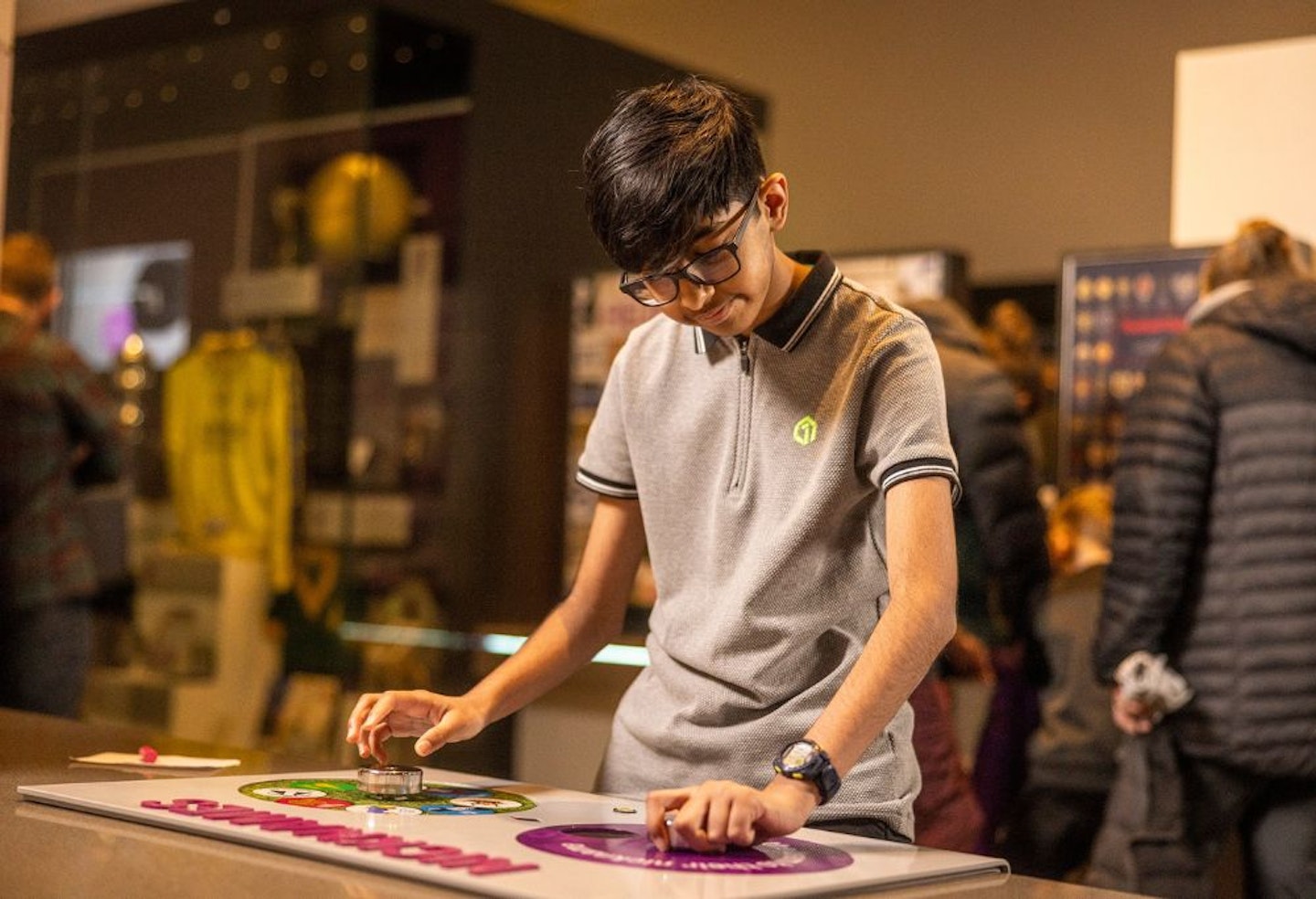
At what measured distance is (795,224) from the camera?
23.1 ft

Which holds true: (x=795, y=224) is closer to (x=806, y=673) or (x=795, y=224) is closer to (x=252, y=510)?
(x=252, y=510)

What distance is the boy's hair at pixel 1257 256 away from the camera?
3227 millimetres

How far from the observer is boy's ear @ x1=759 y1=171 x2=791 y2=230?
1.59 metres

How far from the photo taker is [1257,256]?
10.6ft

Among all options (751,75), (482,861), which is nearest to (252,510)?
(751,75)

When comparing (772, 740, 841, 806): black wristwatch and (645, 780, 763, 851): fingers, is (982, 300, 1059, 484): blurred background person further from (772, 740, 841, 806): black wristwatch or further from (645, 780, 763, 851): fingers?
(645, 780, 763, 851): fingers

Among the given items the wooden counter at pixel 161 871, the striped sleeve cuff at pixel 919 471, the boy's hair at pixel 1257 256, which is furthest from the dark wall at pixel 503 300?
the striped sleeve cuff at pixel 919 471

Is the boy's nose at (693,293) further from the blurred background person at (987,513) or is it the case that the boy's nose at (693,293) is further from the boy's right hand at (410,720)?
the blurred background person at (987,513)

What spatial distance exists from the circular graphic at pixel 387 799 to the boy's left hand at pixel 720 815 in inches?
9.2

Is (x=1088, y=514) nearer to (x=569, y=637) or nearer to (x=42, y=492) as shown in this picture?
(x=569, y=637)

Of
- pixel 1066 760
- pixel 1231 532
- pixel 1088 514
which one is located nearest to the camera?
pixel 1231 532

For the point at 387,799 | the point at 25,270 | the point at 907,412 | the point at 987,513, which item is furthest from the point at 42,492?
the point at 907,412

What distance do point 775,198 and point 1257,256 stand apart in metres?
1.93

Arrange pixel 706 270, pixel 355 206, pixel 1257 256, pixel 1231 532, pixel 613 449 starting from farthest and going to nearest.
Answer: pixel 355 206
pixel 1257 256
pixel 1231 532
pixel 613 449
pixel 706 270
